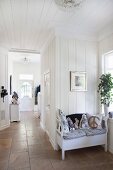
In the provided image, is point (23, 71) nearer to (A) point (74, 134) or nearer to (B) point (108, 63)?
(B) point (108, 63)

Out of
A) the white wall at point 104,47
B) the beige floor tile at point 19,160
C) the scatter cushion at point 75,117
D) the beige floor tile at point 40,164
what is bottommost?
the beige floor tile at point 40,164

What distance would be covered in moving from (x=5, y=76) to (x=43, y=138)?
2.61m

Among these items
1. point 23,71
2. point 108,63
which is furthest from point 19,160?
point 23,71

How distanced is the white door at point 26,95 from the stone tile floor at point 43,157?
5176mm

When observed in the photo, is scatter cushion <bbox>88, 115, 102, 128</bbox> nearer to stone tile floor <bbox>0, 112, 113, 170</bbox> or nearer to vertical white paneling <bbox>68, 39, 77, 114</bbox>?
vertical white paneling <bbox>68, 39, 77, 114</bbox>

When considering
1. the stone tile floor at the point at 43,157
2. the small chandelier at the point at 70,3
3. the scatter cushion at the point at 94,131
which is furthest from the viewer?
the scatter cushion at the point at 94,131

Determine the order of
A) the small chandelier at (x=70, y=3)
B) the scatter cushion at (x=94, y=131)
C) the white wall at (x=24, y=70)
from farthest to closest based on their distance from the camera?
the white wall at (x=24, y=70) → the scatter cushion at (x=94, y=131) → the small chandelier at (x=70, y=3)

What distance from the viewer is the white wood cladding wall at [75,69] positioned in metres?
3.63

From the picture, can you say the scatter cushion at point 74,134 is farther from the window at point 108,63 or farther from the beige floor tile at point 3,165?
the window at point 108,63

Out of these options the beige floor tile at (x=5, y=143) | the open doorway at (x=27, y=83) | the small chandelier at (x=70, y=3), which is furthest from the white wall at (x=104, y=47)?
the open doorway at (x=27, y=83)

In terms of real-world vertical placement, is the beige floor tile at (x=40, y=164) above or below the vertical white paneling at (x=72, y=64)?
below

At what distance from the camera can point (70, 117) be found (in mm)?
3533

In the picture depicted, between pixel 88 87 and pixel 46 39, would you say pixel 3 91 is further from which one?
pixel 88 87

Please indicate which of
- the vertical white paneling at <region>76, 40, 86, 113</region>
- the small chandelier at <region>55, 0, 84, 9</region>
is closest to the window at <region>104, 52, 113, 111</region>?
the vertical white paneling at <region>76, 40, 86, 113</region>
